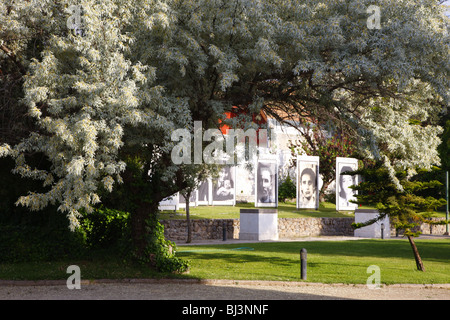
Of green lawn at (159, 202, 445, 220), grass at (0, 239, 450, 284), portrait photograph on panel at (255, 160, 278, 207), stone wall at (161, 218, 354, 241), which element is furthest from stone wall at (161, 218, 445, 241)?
grass at (0, 239, 450, 284)

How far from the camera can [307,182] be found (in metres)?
35.8

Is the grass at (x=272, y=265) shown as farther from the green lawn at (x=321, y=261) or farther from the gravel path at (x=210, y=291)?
the gravel path at (x=210, y=291)

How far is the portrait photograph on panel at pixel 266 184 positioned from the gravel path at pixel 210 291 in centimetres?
1812

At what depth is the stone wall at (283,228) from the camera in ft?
95.4

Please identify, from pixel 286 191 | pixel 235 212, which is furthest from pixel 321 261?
pixel 286 191

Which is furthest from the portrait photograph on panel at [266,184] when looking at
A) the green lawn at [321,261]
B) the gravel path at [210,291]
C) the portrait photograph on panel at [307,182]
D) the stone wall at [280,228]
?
the gravel path at [210,291]

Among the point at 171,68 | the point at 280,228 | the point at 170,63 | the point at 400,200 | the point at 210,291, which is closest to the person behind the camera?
the point at 210,291

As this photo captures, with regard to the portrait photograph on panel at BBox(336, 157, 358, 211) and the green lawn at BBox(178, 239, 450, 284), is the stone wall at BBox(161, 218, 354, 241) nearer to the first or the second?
the portrait photograph on panel at BBox(336, 157, 358, 211)

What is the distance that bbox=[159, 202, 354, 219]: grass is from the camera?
3175cm

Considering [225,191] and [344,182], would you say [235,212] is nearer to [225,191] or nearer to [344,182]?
[225,191]

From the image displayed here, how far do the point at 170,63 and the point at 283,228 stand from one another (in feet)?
72.9

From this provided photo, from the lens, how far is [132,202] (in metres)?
16.4

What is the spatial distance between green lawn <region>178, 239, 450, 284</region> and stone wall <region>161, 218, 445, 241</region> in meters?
3.48
